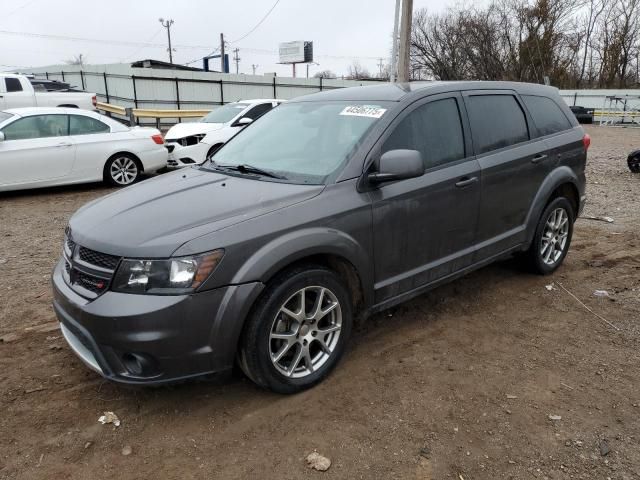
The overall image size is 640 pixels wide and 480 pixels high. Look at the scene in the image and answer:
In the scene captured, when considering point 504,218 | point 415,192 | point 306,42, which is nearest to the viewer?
point 415,192

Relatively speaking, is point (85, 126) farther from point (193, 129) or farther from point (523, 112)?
point (523, 112)

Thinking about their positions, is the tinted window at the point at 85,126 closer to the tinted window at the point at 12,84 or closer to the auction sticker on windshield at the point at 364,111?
the auction sticker on windshield at the point at 364,111

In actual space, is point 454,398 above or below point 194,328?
below

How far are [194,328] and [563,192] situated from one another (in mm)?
3855

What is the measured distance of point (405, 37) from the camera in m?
14.4

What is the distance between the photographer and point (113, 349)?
2533 mm

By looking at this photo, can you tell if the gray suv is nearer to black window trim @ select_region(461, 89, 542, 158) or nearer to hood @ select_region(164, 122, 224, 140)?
black window trim @ select_region(461, 89, 542, 158)

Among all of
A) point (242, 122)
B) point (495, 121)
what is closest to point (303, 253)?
point (495, 121)

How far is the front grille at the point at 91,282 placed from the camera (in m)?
2.61

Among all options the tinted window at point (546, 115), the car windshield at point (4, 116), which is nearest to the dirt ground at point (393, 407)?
the tinted window at point (546, 115)

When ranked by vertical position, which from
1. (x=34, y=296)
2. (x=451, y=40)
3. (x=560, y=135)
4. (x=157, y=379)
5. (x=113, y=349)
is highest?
(x=451, y=40)

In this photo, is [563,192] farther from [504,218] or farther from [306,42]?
[306,42]

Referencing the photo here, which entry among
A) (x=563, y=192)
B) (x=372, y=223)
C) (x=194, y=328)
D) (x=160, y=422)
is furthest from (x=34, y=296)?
(x=563, y=192)

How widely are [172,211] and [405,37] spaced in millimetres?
13338
